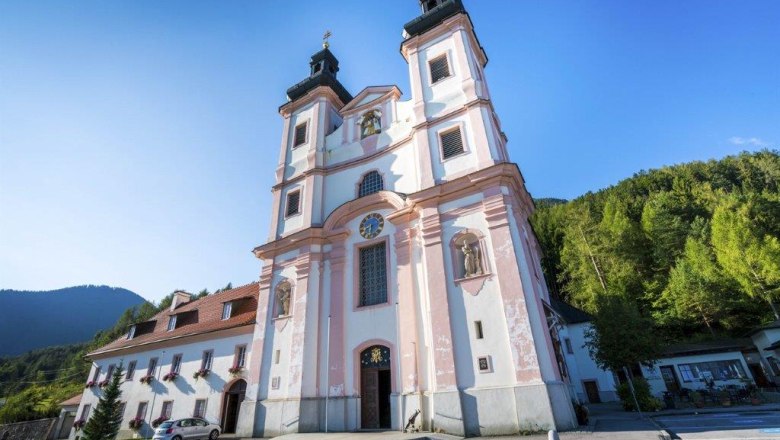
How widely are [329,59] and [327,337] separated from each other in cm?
1899

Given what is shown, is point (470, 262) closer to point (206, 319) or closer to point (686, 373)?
point (206, 319)

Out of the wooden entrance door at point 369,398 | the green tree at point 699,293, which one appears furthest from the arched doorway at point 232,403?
the green tree at point 699,293

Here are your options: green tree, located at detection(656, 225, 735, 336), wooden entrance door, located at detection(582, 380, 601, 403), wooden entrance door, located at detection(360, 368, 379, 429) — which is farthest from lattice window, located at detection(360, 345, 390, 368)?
green tree, located at detection(656, 225, 735, 336)

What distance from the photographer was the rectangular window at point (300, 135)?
2281 cm

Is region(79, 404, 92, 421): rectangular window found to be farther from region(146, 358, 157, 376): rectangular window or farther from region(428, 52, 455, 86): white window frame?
region(428, 52, 455, 86): white window frame

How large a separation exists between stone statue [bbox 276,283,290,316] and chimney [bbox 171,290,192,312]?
15.4 metres

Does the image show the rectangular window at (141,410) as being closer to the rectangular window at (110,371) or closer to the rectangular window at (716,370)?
the rectangular window at (110,371)

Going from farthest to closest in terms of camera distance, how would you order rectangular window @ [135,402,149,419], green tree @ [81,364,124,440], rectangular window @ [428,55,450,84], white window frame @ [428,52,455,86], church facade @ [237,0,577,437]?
rectangular window @ [135,402,149,419] < rectangular window @ [428,55,450,84] < white window frame @ [428,52,455,86] < green tree @ [81,364,124,440] < church facade @ [237,0,577,437]

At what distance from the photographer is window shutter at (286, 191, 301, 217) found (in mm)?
20327

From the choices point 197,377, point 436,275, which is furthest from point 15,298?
point 436,275

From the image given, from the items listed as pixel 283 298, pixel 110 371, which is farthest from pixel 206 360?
pixel 110 371

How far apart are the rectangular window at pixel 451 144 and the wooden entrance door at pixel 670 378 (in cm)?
2408

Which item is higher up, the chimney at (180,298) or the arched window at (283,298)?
the chimney at (180,298)

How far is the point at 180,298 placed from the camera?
29.0 metres
